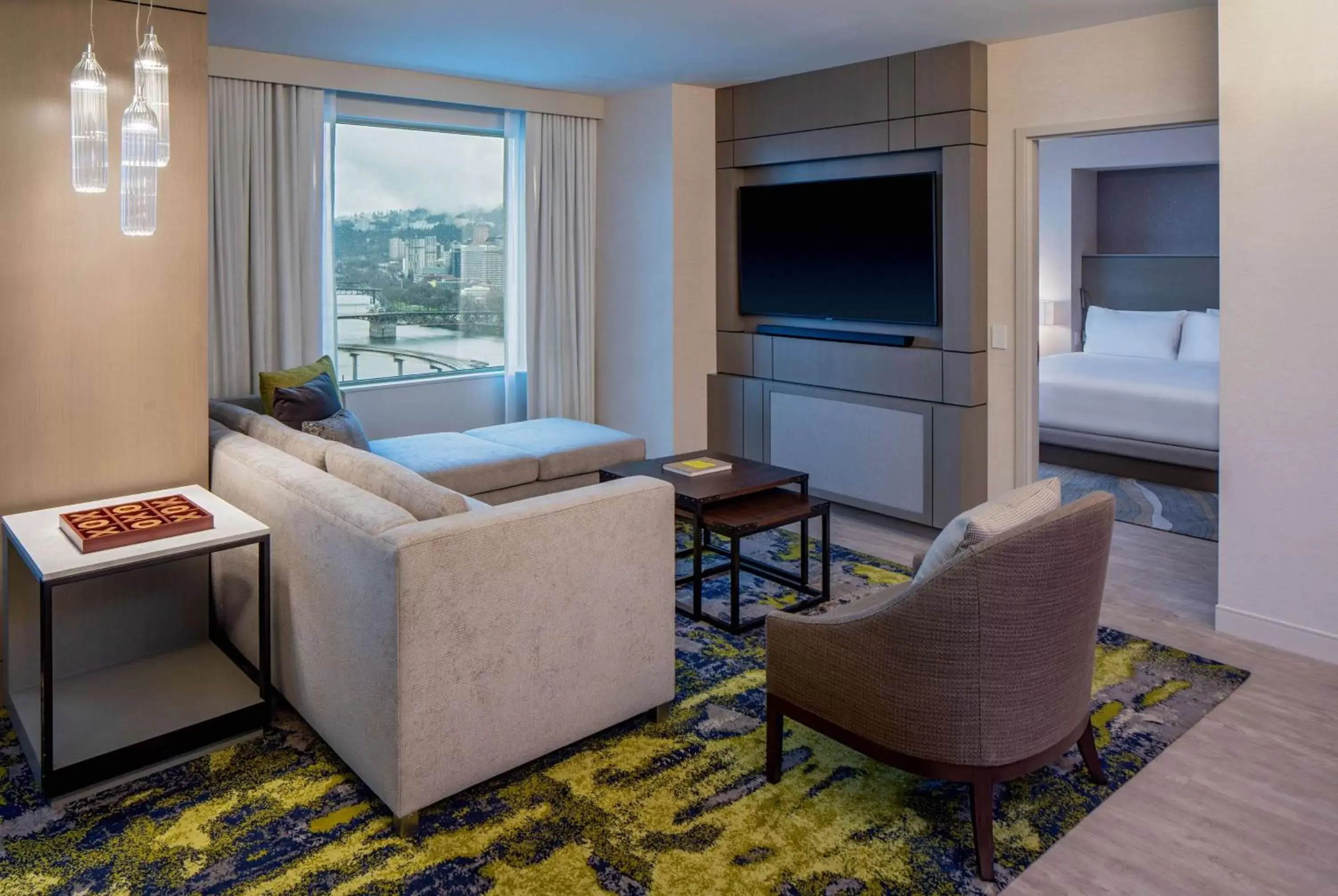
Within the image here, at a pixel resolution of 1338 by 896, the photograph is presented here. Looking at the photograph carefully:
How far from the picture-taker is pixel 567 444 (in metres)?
5.22

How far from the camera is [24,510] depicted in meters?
2.97

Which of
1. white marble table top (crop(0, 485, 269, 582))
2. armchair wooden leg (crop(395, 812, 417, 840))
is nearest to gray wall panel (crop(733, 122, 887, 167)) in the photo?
white marble table top (crop(0, 485, 269, 582))

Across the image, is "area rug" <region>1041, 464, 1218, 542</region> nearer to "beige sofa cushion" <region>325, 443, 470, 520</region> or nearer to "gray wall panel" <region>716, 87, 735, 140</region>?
"gray wall panel" <region>716, 87, 735, 140</region>

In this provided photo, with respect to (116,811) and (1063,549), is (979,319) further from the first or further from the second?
(116,811)

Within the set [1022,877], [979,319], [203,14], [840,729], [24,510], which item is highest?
[203,14]

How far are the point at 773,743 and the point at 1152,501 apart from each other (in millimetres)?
3901

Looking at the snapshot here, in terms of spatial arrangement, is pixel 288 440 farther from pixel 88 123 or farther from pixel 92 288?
pixel 88 123

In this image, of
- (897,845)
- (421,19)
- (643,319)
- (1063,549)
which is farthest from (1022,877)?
(643,319)

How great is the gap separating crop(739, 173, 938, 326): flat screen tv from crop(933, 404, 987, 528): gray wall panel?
51 centimetres

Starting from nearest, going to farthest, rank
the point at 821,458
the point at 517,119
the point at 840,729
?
the point at 840,729 → the point at 821,458 → the point at 517,119

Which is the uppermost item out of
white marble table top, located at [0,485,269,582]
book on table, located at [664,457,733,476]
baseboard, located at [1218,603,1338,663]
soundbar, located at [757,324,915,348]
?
soundbar, located at [757,324,915,348]

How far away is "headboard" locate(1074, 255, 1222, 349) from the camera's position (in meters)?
7.39

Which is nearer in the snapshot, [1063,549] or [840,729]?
[1063,549]

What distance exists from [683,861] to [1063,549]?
1101mm
